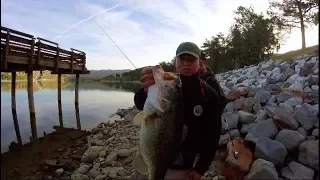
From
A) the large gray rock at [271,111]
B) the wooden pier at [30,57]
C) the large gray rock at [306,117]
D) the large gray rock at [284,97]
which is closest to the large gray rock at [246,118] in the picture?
the large gray rock at [271,111]

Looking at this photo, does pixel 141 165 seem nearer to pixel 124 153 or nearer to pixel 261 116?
pixel 261 116

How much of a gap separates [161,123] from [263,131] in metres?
4.51

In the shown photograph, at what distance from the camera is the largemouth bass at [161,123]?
8.14ft

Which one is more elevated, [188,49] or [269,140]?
[188,49]

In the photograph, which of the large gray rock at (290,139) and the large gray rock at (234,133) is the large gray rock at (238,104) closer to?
the large gray rock at (234,133)

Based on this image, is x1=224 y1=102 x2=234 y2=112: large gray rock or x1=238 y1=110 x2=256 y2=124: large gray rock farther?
x1=224 y1=102 x2=234 y2=112: large gray rock

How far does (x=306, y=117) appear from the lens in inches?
260

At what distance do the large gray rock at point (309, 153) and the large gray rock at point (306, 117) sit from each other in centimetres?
87

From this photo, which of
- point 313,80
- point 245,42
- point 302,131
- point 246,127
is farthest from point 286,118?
point 245,42

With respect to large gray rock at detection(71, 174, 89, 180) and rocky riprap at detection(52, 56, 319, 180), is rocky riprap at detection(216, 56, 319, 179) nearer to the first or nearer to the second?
rocky riprap at detection(52, 56, 319, 180)

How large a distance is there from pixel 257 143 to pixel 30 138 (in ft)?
39.0

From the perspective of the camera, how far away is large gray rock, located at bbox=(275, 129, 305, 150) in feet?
19.3

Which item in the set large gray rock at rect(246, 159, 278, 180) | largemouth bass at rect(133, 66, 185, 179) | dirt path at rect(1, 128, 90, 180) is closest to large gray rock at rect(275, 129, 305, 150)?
large gray rock at rect(246, 159, 278, 180)

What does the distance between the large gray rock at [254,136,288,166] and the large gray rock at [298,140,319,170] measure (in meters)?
0.30
